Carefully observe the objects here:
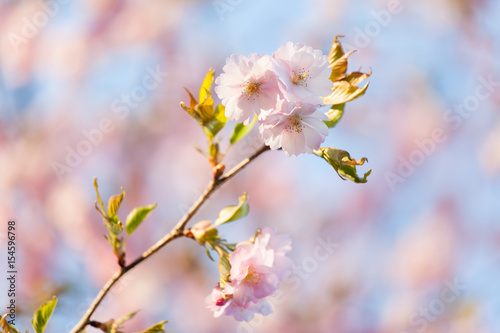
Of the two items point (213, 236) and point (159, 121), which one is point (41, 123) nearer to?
point (159, 121)

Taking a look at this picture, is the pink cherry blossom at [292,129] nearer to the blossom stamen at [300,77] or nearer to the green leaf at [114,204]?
the blossom stamen at [300,77]

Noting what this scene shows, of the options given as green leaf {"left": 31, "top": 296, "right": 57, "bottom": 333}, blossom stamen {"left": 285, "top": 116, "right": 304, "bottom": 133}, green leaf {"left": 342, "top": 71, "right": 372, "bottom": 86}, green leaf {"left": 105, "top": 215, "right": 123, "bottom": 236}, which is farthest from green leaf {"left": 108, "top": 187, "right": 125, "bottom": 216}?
green leaf {"left": 342, "top": 71, "right": 372, "bottom": 86}

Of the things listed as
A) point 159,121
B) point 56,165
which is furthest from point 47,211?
point 159,121

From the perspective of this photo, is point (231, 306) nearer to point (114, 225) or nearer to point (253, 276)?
point (253, 276)

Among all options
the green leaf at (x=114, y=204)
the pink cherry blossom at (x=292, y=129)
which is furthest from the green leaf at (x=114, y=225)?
the pink cherry blossom at (x=292, y=129)

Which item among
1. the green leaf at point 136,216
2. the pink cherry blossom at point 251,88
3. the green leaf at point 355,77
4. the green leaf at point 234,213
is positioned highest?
the pink cherry blossom at point 251,88

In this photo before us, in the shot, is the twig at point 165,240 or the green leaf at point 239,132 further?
the green leaf at point 239,132

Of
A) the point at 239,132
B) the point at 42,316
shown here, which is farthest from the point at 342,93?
the point at 42,316
